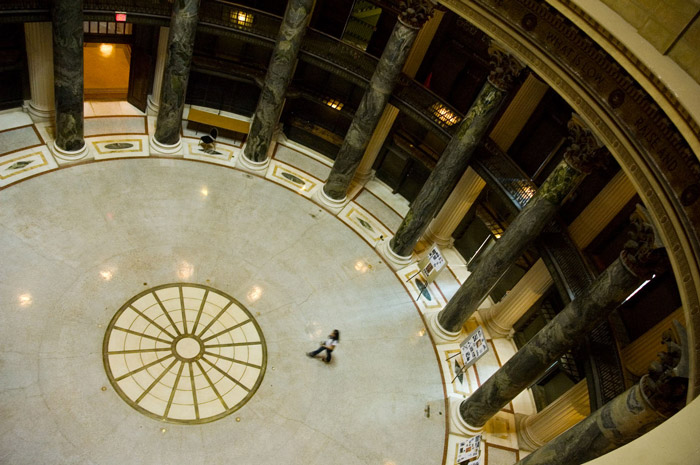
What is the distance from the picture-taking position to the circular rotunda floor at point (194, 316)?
42.3 ft

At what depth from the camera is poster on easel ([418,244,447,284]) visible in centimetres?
1762

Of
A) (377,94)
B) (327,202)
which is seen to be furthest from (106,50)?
(377,94)

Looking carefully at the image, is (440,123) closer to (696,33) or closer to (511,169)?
(511,169)

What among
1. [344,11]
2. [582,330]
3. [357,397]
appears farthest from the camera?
[344,11]

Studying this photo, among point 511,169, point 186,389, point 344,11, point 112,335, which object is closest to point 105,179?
point 112,335

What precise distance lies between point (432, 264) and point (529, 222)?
4.42m

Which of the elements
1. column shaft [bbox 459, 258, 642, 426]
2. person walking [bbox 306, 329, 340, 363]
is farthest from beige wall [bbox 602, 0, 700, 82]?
person walking [bbox 306, 329, 340, 363]

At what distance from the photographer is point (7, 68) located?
17.2 meters

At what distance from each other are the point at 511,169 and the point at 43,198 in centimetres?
1351

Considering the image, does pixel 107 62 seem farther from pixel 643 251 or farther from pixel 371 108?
pixel 643 251

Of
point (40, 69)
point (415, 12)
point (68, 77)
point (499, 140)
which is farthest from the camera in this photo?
point (40, 69)

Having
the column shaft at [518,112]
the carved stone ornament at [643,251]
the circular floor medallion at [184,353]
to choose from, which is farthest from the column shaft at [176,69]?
the carved stone ornament at [643,251]

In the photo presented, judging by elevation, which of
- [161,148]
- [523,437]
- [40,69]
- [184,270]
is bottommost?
[184,270]

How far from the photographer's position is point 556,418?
14484 mm
